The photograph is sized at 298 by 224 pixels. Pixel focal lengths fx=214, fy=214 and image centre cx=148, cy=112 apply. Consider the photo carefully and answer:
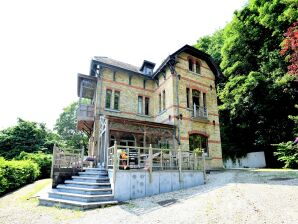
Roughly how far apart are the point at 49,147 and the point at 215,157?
78.5 feet

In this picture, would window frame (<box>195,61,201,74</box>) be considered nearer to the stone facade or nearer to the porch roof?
the stone facade

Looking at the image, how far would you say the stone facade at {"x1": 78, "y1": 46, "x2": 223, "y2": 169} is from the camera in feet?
49.9

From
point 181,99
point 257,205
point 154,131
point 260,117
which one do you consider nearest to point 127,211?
point 257,205

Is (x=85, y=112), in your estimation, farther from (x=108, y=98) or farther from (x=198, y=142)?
(x=198, y=142)

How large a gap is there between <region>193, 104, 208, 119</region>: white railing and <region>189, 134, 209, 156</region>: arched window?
148 cm

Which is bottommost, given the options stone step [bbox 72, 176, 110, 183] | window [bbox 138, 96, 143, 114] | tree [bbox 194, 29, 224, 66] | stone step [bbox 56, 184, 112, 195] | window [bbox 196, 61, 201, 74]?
stone step [bbox 56, 184, 112, 195]

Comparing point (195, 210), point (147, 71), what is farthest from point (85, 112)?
point (195, 210)

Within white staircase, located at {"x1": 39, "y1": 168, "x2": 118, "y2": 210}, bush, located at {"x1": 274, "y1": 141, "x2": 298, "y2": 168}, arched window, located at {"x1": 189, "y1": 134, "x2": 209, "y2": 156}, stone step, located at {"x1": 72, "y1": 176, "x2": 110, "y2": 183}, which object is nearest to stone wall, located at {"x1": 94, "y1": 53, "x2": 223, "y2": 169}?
arched window, located at {"x1": 189, "y1": 134, "x2": 209, "y2": 156}

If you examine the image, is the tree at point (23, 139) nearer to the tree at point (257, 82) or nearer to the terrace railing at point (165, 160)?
the terrace railing at point (165, 160)

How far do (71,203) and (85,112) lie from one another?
8.67 metres

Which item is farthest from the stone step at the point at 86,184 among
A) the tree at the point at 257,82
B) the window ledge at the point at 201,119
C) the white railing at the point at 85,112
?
the tree at the point at 257,82

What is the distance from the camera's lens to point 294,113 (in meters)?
18.4

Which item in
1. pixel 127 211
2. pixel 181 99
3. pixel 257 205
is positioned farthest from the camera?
pixel 181 99

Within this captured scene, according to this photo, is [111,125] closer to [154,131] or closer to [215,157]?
[154,131]
